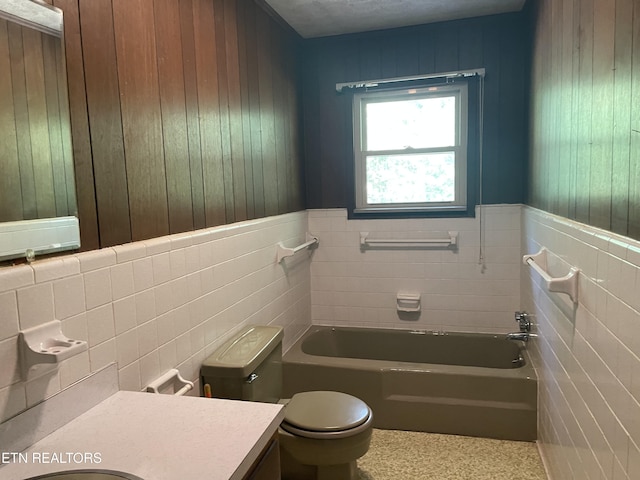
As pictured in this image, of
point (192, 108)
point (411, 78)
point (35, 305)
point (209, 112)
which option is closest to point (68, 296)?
point (35, 305)

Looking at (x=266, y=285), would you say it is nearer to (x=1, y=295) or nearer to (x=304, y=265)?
(x=304, y=265)

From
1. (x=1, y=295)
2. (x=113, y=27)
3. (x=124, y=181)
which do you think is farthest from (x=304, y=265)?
(x=1, y=295)

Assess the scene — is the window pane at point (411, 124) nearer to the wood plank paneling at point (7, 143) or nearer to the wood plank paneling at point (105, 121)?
the wood plank paneling at point (105, 121)

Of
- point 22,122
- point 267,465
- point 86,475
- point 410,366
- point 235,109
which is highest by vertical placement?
point 235,109

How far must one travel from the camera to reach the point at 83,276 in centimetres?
125

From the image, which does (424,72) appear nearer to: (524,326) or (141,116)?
(524,326)

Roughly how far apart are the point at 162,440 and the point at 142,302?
565 mm

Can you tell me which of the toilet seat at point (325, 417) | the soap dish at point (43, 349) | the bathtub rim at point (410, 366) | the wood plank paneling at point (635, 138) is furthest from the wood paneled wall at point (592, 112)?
the soap dish at point (43, 349)

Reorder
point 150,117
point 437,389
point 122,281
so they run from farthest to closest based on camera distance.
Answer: point 437,389 → point 150,117 → point 122,281

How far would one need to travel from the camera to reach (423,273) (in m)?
3.26

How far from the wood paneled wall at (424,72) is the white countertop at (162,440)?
2.33 m

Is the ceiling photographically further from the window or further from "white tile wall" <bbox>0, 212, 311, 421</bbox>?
"white tile wall" <bbox>0, 212, 311, 421</bbox>

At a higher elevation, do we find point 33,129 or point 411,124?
point 411,124

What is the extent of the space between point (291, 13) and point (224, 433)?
257 centimetres
